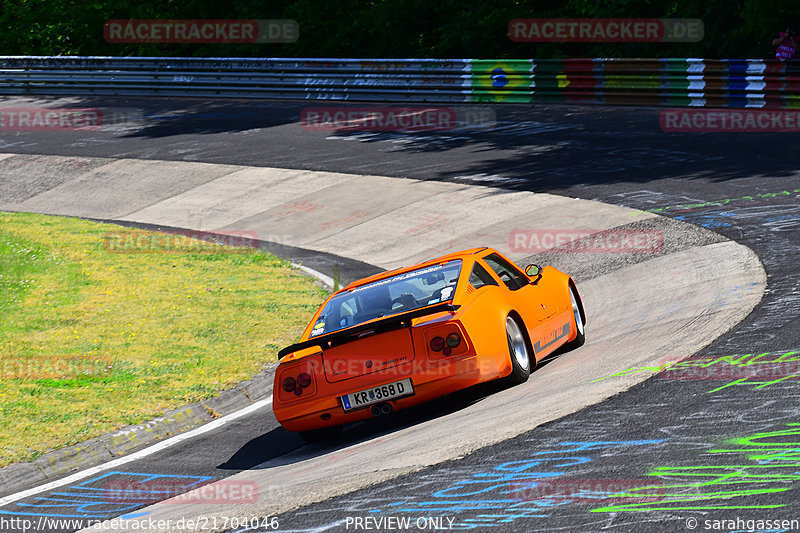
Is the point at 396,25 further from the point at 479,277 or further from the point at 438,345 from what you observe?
the point at 438,345

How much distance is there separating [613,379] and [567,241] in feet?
25.2

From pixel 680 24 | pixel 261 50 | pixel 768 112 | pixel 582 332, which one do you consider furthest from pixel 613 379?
pixel 261 50

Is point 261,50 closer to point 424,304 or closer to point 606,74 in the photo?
point 606,74

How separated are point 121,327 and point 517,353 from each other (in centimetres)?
571

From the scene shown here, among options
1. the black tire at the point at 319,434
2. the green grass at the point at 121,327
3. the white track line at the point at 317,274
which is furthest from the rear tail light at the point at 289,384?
the white track line at the point at 317,274

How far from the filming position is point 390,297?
887 cm

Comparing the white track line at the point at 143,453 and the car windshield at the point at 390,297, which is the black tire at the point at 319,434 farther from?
the white track line at the point at 143,453

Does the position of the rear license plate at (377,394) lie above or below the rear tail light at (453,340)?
below

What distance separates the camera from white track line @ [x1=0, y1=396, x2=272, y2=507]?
792cm

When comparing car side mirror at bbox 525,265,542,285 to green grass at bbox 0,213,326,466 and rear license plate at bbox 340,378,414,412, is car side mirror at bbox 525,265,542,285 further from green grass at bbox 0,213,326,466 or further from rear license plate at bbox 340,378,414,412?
green grass at bbox 0,213,326,466

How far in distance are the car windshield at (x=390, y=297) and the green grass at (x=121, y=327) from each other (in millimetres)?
1858

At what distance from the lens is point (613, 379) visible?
26.7 feet

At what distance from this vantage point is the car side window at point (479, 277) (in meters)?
8.89

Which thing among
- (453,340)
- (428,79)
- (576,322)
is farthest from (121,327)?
(428,79)
